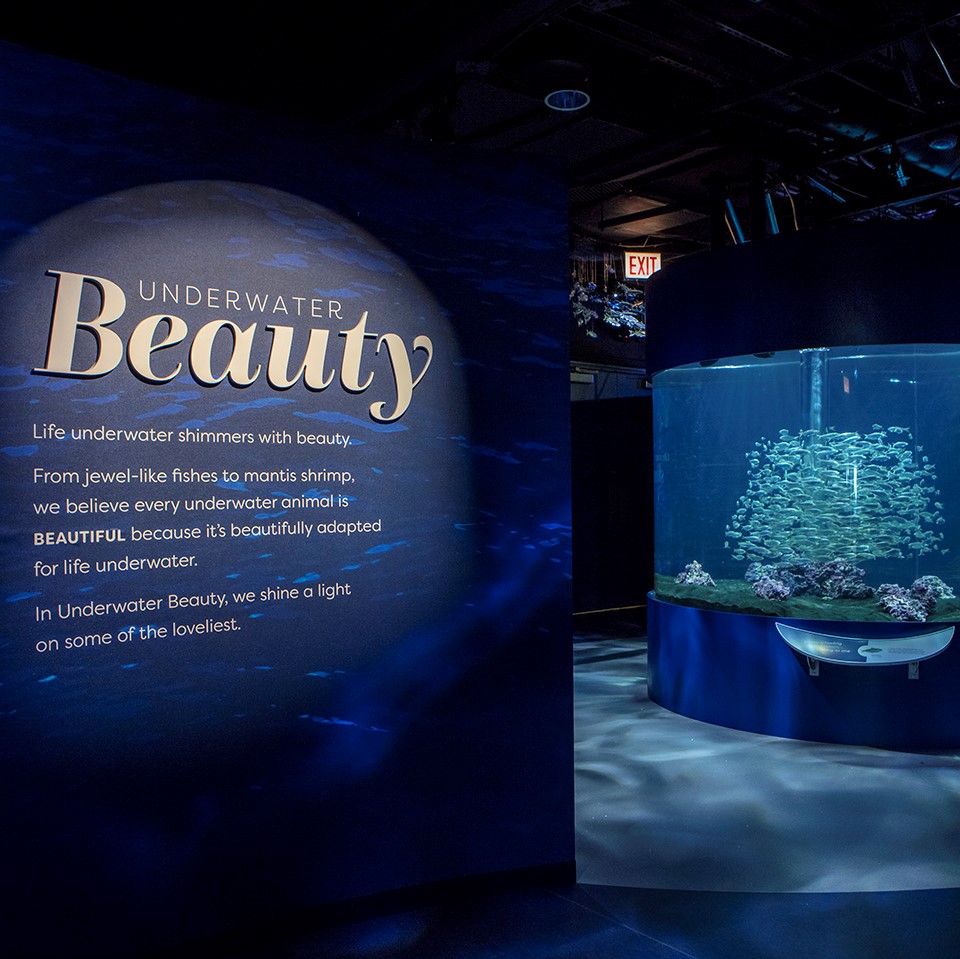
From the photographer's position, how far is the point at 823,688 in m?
5.23

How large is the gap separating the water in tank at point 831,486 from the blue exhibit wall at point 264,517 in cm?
298

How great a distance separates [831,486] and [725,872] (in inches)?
123

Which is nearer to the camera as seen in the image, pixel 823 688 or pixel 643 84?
pixel 823 688

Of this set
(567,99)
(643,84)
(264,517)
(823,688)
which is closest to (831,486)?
(823,688)

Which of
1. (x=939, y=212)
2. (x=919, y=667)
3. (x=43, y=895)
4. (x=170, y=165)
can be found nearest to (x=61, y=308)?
(x=170, y=165)

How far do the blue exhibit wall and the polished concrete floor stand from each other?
0.70 ft

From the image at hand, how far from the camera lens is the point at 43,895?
2518 mm

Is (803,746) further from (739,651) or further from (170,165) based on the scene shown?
(170,165)

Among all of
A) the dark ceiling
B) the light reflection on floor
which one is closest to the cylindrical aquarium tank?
the light reflection on floor

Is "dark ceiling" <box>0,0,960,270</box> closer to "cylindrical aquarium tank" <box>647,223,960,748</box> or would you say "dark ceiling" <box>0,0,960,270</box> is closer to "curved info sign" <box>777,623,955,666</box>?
"cylindrical aquarium tank" <box>647,223,960,748</box>

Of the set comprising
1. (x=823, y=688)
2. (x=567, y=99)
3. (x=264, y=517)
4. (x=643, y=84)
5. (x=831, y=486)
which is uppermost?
(x=643, y=84)

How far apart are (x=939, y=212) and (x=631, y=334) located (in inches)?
138

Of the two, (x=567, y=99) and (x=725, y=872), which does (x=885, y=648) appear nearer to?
(x=725, y=872)

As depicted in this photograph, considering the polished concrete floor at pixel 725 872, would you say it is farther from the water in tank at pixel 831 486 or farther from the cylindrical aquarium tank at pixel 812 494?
the water in tank at pixel 831 486
